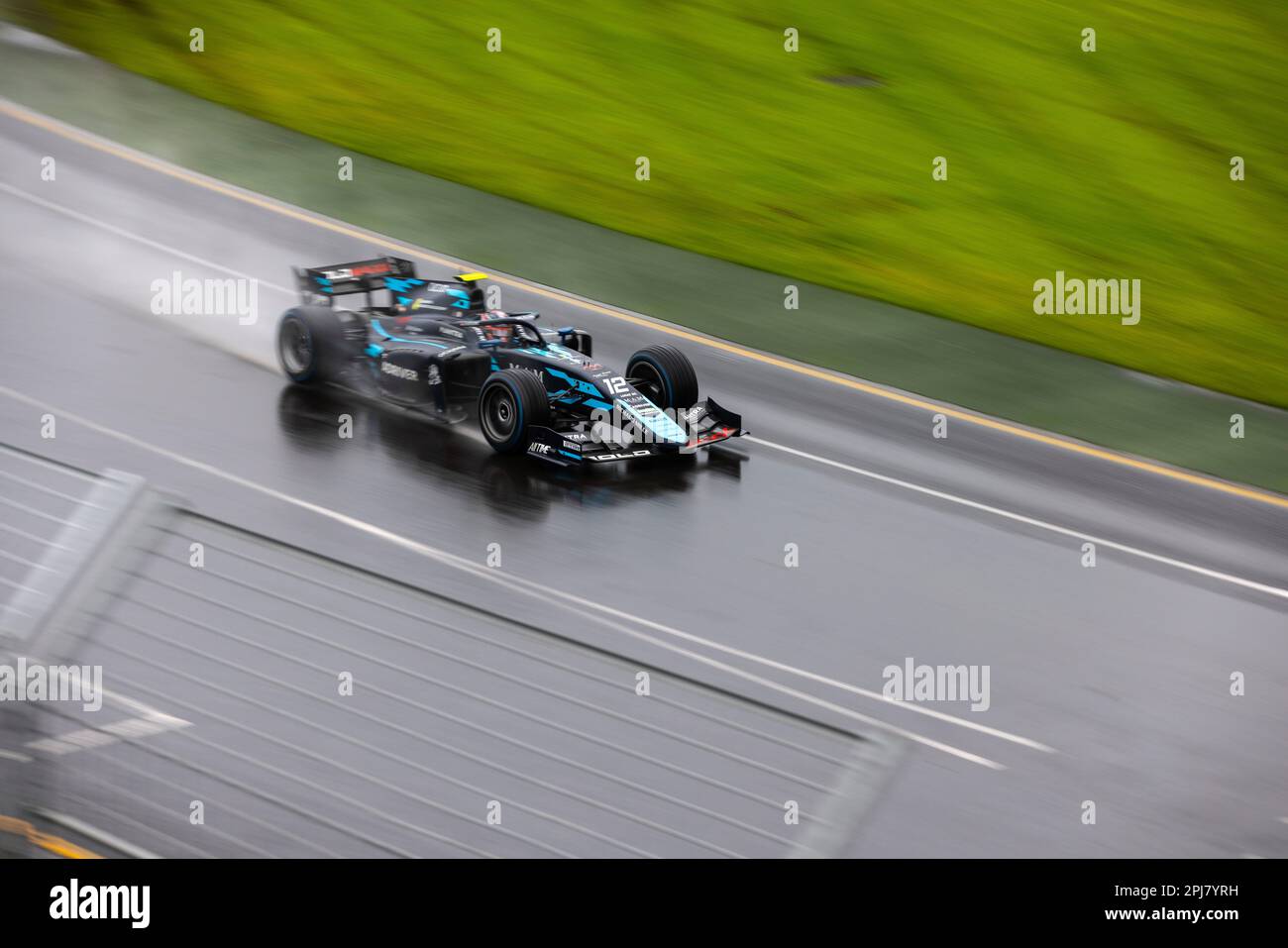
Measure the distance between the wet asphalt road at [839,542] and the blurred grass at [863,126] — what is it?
10.4 ft

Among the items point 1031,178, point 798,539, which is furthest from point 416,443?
point 1031,178

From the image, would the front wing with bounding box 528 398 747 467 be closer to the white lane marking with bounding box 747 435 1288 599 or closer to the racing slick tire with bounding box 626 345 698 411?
A: the racing slick tire with bounding box 626 345 698 411

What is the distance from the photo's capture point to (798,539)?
40.8ft

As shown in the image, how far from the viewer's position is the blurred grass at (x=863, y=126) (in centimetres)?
1842

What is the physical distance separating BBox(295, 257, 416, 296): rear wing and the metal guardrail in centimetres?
837

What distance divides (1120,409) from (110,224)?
461 inches

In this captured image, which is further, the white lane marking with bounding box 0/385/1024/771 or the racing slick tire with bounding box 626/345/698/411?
the racing slick tire with bounding box 626/345/698/411

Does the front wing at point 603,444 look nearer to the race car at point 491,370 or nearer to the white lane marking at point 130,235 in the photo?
the race car at point 491,370

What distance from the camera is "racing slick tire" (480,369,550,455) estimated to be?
1302 cm

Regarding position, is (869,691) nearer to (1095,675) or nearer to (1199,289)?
(1095,675)

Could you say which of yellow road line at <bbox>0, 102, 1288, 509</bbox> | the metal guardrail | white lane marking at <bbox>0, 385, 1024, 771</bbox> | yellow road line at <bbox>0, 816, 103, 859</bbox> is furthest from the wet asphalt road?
yellow road line at <bbox>0, 816, 103, 859</bbox>

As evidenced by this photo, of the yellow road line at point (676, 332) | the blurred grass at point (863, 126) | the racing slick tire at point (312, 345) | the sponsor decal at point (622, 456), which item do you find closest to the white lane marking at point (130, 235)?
the yellow road line at point (676, 332)

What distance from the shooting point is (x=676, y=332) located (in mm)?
16672

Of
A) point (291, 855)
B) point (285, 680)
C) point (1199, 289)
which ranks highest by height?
point (1199, 289)
